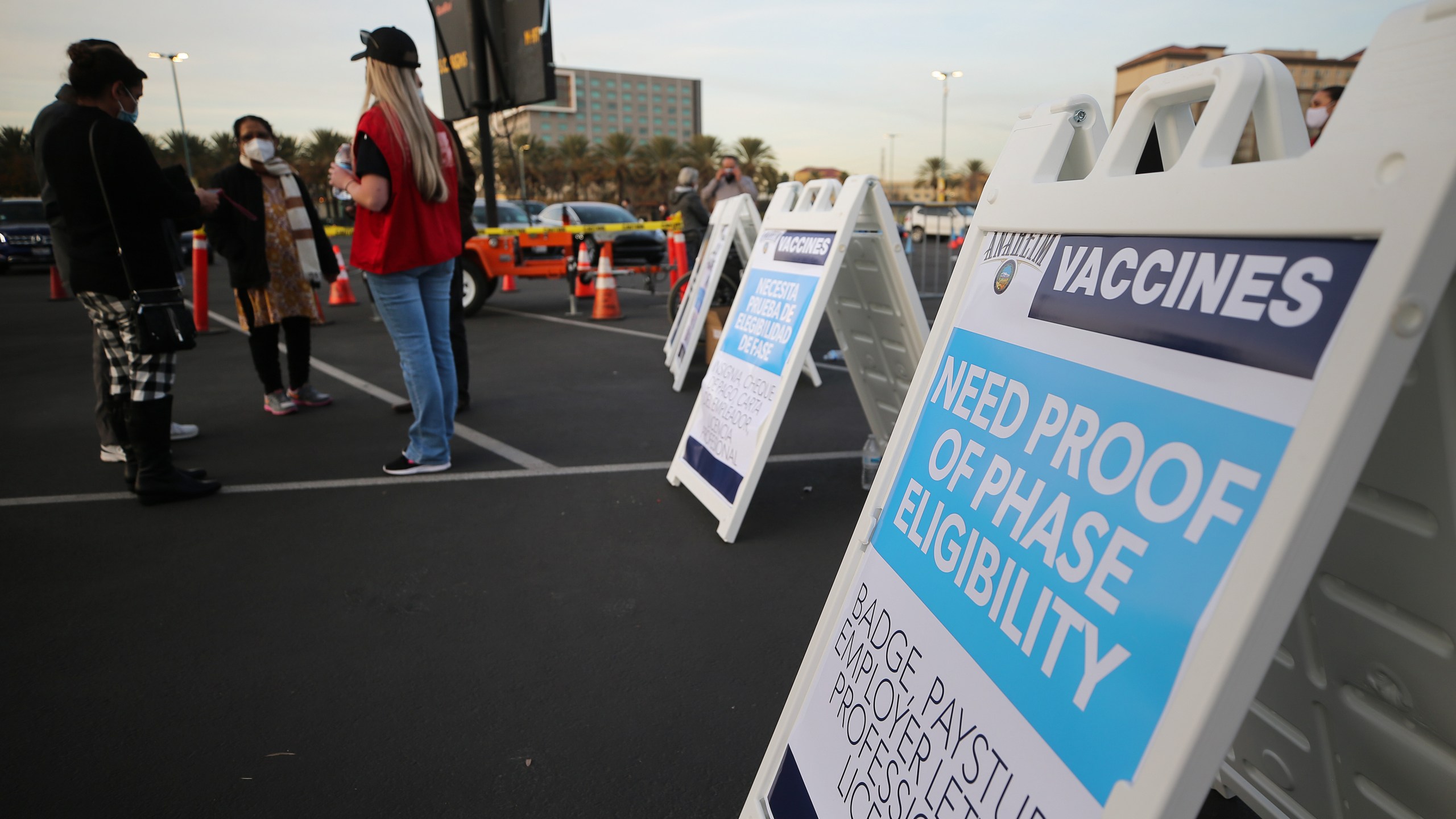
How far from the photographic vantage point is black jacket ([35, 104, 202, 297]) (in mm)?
3529

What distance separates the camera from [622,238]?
526 inches

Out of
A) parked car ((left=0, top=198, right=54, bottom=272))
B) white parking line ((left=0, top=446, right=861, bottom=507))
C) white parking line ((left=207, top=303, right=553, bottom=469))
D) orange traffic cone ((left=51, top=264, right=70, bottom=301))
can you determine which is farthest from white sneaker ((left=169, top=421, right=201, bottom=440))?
parked car ((left=0, top=198, right=54, bottom=272))

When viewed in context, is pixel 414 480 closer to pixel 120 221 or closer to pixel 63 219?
Result: pixel 120 221

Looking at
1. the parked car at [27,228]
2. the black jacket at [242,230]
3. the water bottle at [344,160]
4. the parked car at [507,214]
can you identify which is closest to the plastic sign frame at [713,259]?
the water bottle at [344,160]

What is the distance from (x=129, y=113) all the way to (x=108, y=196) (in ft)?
1.78

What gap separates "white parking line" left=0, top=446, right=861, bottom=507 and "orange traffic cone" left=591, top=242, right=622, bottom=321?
20.4ft

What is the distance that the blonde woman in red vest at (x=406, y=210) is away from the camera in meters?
3.78

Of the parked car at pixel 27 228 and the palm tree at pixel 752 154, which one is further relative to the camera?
the palm tree at pixel 752 154

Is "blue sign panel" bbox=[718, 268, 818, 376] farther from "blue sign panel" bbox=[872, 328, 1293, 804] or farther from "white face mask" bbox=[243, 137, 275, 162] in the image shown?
"white face mask" bbox=[243, 137, 275, 162]

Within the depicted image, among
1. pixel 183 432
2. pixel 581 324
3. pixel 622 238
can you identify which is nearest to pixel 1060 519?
pixel 183 432

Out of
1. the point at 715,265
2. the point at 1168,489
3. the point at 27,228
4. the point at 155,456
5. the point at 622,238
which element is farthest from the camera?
the point at 27,228

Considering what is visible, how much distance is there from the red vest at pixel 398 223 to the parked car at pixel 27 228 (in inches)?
618

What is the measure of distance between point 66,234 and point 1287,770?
4.94 m

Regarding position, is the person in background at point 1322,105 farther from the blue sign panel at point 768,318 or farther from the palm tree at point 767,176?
the palm tree at point 767,176
